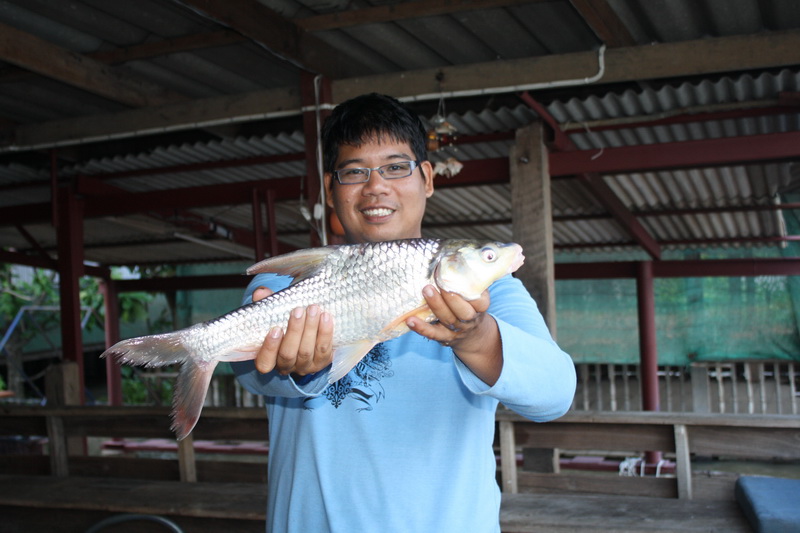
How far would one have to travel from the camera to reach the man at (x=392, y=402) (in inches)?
63.7

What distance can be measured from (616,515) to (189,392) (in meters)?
2.81

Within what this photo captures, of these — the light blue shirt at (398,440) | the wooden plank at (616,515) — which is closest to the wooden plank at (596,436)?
the wooden plank at (616,515)

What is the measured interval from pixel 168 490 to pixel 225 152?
368 cm

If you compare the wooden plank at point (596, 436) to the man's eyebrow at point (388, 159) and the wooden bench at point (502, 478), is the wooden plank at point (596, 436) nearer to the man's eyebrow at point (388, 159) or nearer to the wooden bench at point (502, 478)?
the wooden bench at point (502, 478)

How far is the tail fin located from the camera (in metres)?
1.69

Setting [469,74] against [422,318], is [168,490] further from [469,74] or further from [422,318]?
[422,318]

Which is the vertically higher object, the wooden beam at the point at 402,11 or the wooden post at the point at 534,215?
the wooden beam at the point at 402,11

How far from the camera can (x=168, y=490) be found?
189 inches

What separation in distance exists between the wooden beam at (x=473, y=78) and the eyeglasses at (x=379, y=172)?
9.36 feet

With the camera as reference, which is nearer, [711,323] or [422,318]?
[422,318]

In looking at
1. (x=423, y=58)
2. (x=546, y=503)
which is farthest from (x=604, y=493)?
(x=423, y=58)

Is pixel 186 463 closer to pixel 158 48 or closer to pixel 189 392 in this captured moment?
pixel 158 48

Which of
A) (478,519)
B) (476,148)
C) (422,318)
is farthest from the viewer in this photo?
(476,148)

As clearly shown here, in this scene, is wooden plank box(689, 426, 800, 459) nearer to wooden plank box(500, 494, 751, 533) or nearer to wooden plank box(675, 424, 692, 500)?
wooden plank box(675, 424, 692, 500)
